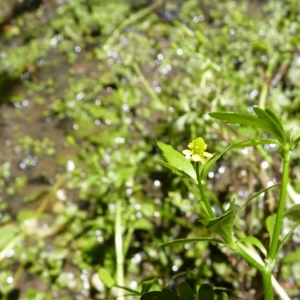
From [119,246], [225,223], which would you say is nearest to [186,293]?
[225,223]

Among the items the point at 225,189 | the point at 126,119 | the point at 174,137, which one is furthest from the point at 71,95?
the point at 225,189

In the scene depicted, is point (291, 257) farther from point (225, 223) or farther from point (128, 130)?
point (128, 130)

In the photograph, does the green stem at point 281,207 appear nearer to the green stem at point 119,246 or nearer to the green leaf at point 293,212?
the green leaf at point 293,212

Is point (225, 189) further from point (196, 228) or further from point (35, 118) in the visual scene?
point (35, 118)

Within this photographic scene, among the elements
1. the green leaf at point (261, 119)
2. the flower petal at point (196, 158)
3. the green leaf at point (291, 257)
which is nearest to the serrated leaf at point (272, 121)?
the green leaf at point (261, 119)

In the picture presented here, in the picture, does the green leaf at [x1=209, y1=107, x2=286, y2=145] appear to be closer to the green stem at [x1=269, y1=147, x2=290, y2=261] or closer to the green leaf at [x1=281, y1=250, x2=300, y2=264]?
the green stem at [x1=269, y1=147, x2=290, y2=261]

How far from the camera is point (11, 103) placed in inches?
72.7

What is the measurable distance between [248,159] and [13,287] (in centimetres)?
84

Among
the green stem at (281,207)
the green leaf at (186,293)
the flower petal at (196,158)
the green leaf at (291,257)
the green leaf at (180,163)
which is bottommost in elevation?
the green leaf at (291,257)

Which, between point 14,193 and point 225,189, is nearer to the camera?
point 225,189

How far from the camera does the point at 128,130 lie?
166 centimetres

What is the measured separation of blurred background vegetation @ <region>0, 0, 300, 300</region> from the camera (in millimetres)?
1312

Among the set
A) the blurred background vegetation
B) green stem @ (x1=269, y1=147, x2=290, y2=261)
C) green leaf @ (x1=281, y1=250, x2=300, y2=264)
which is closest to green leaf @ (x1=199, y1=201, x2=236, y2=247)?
green stem @ (x1=269, y1=147, x2=290, y2=261)

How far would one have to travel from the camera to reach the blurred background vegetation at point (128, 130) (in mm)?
1312
